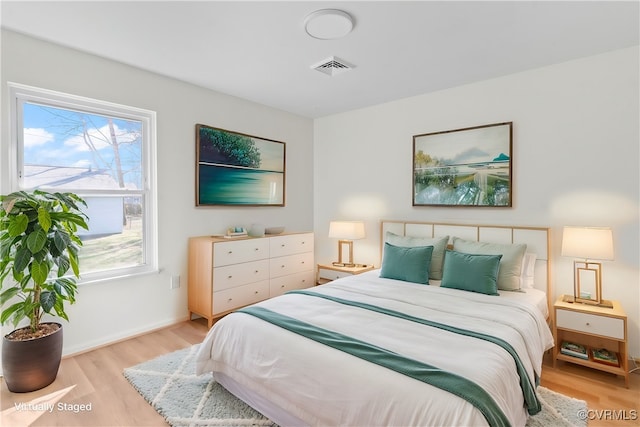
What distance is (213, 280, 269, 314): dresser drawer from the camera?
131 inches

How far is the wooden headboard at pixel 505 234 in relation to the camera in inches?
116

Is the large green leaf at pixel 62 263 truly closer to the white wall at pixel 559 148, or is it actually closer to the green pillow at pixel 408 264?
the green pillow at pixel 408 264

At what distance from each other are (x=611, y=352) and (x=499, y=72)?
2576mm

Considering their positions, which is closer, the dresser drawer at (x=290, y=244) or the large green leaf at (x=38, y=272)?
the large green leaf at (x=38, y=272)

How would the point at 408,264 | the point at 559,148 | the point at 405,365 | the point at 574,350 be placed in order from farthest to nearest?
the point at 408,264
the point at 559,148
the point at 574,350
the point at 405,365

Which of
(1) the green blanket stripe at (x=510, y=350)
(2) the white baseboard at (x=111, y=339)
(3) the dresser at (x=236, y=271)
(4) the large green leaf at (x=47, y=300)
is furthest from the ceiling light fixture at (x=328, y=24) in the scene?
(2) the white baseboard at (x=111, y=339)

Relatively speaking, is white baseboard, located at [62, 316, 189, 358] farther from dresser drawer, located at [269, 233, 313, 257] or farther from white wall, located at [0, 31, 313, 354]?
dresser drawer, located at [269, 233, 313, 257]

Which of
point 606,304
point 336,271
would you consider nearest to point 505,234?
point 606,304

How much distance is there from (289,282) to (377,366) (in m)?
2.71

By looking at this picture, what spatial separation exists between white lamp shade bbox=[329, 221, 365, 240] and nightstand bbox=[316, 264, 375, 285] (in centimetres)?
37

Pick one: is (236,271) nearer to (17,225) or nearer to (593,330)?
(17,225)

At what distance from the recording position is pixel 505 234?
3.18m

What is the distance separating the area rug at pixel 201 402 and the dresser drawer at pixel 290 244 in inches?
64.9

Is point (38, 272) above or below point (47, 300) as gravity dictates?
above
